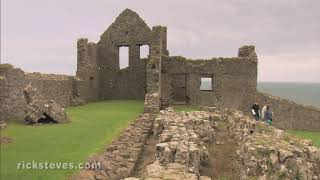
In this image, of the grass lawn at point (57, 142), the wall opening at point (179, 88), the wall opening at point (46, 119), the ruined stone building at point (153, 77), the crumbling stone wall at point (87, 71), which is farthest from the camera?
the wall opening at point (179, 88)

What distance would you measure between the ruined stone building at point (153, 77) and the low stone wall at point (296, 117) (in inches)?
3.0

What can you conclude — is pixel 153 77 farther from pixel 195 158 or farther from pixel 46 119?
pixel 195 158

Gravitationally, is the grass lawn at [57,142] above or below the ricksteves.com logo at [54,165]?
above

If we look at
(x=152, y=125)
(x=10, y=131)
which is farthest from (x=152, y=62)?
(x=10, y=131)

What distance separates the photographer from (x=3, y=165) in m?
15.8

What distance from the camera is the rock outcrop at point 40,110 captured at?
78.9ft

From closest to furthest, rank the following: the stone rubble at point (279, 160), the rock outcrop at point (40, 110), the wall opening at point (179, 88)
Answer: the stone rubble at point (279, 160) < the rock outcrop at point (40, 110) < the wall opening at point (179, 88)

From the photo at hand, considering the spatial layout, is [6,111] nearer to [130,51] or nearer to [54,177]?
[54,177]

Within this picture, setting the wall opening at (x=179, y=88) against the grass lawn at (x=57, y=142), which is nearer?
the grass lawn at (x=57, y=142)

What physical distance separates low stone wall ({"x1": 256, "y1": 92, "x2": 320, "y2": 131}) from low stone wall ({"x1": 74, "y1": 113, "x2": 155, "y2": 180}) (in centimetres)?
1649

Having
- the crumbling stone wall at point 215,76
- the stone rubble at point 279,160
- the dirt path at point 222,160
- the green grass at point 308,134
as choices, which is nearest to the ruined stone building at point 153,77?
the crumbling stone wall at point 215,76

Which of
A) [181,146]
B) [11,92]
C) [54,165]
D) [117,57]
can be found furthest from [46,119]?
[117,57]

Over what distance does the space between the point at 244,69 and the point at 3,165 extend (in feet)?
88.1

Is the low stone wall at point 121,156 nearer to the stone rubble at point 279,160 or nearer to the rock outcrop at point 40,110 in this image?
the rock outcrop at point 40,110
